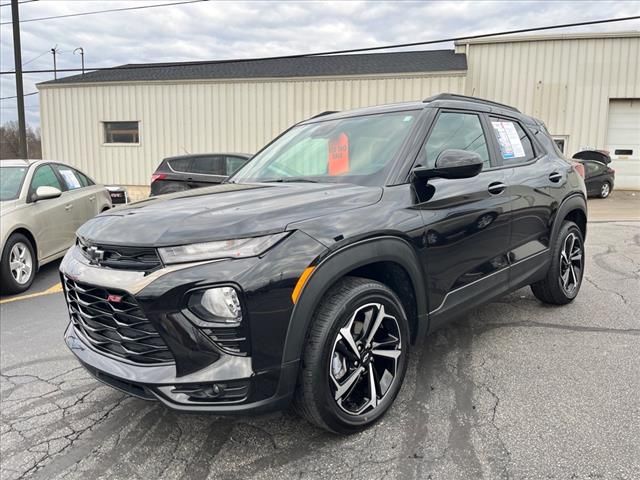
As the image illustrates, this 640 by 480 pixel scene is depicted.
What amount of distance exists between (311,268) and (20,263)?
4954 mm

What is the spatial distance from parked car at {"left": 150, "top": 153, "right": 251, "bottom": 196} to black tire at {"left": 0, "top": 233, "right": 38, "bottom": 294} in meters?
3.47

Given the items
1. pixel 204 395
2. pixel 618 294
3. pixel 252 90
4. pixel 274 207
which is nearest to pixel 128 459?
pixel 204 395

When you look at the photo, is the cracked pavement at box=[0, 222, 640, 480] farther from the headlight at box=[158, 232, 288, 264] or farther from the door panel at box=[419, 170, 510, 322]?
the headlight at box=[158, 232, 288, 264]

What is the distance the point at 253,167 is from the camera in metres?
3.76

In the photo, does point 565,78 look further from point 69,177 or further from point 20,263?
point 20,263

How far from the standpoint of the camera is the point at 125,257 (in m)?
2.21

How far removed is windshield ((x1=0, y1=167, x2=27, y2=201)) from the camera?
593 centimetres

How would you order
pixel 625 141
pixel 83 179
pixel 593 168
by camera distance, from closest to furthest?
pixel 83 179 < pixel 593 168 < pixel 625 141

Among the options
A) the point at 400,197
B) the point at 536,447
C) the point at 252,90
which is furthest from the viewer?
the point at 252,90

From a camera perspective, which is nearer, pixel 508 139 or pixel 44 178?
pixel 508 139

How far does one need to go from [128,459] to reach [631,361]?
3234 mm

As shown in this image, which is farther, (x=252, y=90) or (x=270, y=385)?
(x=252, y=90)

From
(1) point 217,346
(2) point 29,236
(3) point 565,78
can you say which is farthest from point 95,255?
(3) point 565,78

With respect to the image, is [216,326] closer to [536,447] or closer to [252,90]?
[536,447]
